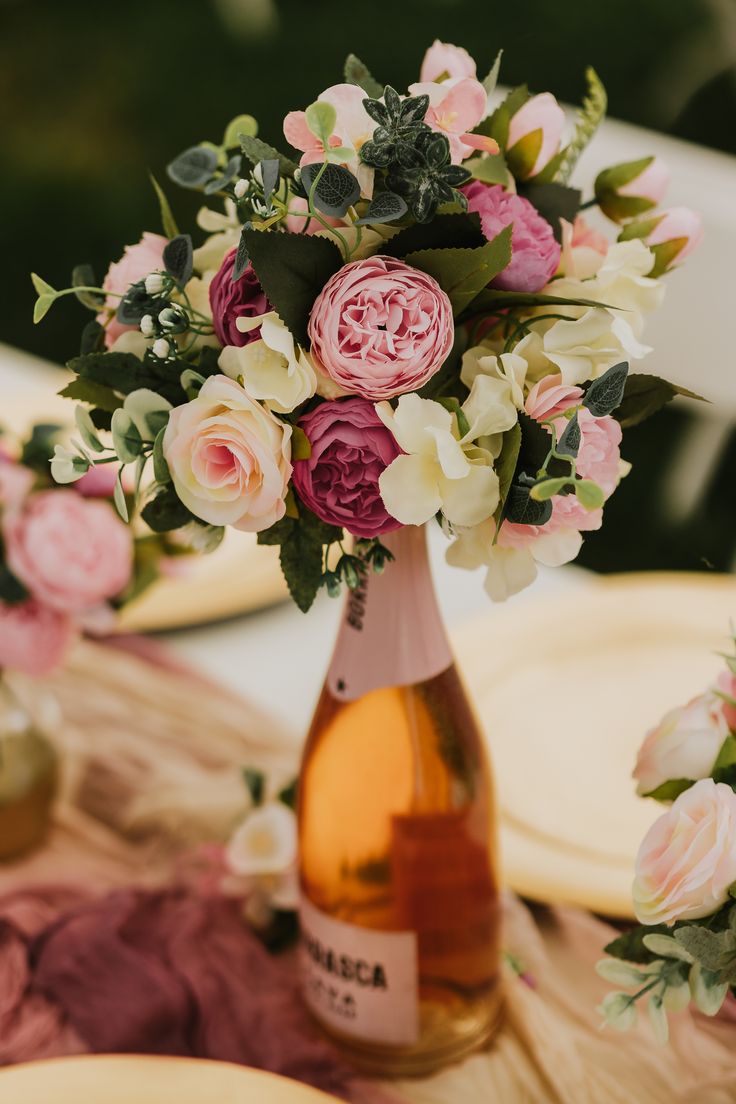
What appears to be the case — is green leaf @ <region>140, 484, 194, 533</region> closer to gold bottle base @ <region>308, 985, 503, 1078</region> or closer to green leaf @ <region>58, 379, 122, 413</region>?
green leaf @ <region>58, 379, 122, 413</region>

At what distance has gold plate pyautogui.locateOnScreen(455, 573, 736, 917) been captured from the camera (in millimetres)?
909

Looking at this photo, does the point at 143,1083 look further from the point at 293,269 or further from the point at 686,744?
the point at 293,269

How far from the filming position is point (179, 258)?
0.61m

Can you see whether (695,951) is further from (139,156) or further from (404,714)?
(139,156)

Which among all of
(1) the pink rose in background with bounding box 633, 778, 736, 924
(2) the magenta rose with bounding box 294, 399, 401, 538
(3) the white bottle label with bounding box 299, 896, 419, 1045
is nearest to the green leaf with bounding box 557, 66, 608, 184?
(2) the magenta rose with bounding box 294, 399, 401, 538

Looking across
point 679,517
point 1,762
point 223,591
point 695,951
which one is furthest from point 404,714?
point 679,517

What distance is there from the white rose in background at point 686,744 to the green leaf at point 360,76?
1.18 feet

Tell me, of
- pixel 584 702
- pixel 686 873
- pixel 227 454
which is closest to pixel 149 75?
pixel 584 702

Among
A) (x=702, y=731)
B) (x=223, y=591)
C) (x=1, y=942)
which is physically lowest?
(x=1, y=942)

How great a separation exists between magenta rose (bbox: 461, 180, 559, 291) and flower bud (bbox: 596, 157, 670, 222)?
0.37ft

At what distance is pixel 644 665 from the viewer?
3.63 ft

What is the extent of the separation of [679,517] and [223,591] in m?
1.31

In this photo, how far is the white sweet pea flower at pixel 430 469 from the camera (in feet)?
A: 1.77

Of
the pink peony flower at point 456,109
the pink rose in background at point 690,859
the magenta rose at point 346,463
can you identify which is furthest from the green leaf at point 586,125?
the pink rose in background at point 690,859
